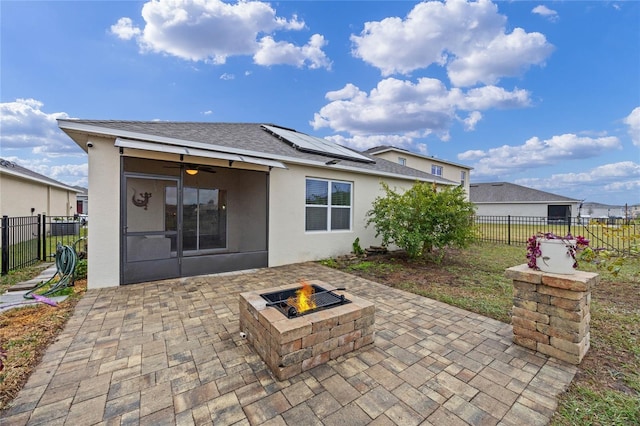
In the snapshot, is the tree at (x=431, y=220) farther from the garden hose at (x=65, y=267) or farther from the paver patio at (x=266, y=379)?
the garden hose at (x=65, y=267)

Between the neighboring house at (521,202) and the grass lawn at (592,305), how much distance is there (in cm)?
2319

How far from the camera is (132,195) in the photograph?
297 inches

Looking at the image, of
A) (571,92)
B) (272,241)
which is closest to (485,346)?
(272,241)

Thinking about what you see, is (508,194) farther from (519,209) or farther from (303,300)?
(303,300)

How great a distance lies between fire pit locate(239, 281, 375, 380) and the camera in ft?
7.67

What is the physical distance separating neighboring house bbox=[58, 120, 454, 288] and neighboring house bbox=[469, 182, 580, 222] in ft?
79.9

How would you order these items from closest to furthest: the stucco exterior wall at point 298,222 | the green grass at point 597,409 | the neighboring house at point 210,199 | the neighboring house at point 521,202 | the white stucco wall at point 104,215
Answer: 1. the green grass at point 597,409
2. the white stucco wall at point 104,215
3. the neighboring house at point 210,199
4. the stucco exterior wall at point 298,222
5. the neighboring house at point 521,202

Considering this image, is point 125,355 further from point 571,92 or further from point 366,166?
point 571,92

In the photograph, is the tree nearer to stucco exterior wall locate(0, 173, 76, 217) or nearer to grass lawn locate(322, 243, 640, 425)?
grass lawn locate(322, 243, 640, 425)

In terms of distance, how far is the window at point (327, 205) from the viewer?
25.8ft

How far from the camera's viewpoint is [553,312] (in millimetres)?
2715

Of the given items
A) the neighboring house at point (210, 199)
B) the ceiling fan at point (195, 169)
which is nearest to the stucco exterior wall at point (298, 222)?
the neighboring house at point (210, 199)

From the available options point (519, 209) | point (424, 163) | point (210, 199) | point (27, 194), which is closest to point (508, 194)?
point (519, 209)

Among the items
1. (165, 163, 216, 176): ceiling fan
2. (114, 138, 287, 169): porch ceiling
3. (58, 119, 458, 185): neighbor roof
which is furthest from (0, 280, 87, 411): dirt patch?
(165, 163, 216, 176): ceiling fan
